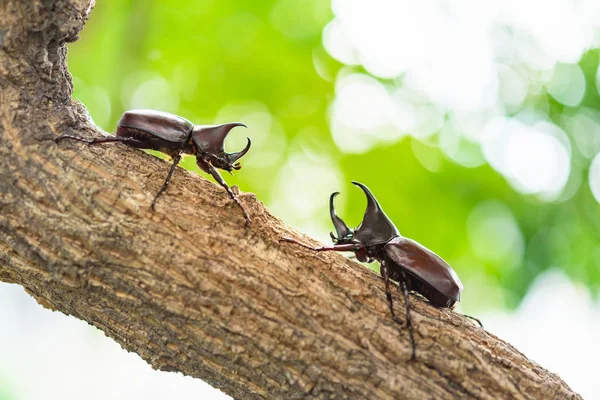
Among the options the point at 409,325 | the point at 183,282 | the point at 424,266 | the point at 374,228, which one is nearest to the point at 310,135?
the point at 374,228

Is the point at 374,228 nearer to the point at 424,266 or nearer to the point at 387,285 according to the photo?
the point at 424,266

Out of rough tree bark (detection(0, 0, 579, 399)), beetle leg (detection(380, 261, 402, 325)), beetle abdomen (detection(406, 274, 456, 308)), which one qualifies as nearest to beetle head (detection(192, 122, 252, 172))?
rough tree bark (detection(0, 0, 579, 399))

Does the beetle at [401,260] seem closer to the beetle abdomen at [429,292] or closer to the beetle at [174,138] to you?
the beetle abdomen at [429,292]

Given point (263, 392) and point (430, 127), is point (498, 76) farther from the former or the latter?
point (263, 392)

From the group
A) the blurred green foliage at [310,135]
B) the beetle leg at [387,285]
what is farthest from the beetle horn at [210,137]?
the blurred green foliage at [310,135]

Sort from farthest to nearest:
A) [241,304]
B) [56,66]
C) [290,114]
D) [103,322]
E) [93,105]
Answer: [290,114]
[93,105]
[56,66]
[103,322]
[241,304]

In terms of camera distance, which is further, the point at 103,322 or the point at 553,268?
the point at 553,268

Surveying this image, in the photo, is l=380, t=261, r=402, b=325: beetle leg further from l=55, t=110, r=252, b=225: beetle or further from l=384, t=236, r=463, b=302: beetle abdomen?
l=55, t=110, r=252, b=225: beetle

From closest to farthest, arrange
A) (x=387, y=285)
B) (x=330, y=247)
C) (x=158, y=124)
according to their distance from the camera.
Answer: (x=387, y=285), (x=330, y=247), (x=158, y=124)

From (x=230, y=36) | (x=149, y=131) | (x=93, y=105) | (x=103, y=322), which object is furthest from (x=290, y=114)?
(x=103, y=322)
